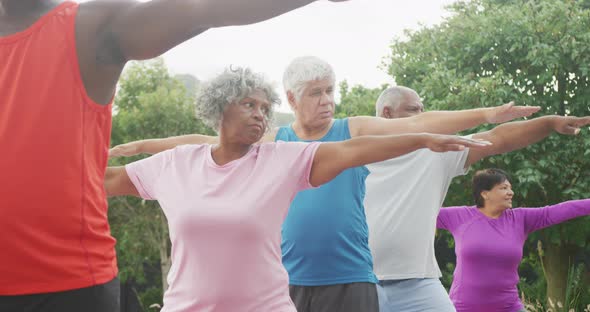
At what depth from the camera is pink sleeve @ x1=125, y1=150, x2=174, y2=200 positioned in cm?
356

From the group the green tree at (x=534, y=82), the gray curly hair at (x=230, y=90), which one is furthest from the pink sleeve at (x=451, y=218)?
the green tree at (x=534, y=82)

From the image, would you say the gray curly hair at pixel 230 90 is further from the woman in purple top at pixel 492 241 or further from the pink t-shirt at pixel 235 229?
the woman in purple top at pixel 492 241

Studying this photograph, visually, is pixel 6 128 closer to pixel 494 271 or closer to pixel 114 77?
pixel 114 77

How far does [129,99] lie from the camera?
27.5 m

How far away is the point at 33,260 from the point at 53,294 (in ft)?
0.34

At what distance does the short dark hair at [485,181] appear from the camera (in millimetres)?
6829

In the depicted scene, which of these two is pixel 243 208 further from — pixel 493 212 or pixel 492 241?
pixel 493 212

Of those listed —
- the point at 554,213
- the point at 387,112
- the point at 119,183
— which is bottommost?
the point at 554,213

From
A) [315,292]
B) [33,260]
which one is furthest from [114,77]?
[315,292]

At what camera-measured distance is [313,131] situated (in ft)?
14.8

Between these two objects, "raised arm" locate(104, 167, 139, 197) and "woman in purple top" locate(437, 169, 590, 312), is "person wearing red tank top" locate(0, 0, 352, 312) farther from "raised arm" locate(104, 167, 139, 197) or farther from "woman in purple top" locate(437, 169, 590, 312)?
"woman in purple top" locate(437, 169, 590, 312)

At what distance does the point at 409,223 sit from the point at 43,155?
3.17 metres

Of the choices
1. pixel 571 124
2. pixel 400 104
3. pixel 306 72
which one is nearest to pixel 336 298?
pixel 306 72

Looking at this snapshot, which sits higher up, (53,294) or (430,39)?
(430,39)
